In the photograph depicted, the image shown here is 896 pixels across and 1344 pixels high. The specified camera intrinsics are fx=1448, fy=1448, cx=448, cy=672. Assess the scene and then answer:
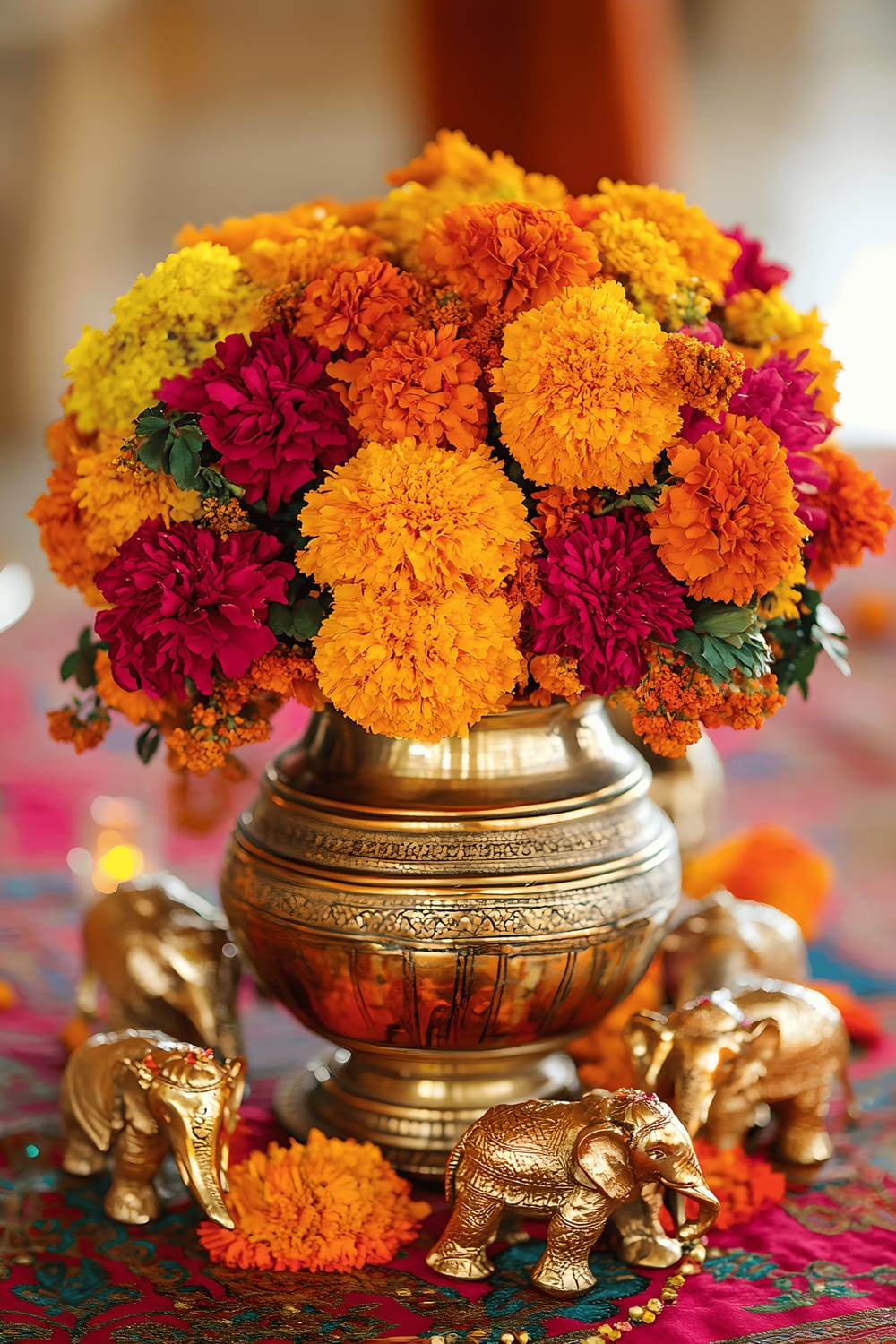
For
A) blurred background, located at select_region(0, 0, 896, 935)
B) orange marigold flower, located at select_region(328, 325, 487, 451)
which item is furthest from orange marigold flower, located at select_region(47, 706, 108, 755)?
blurred background, located at select_region(0, 0, 896, 935)

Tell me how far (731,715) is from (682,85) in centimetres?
642

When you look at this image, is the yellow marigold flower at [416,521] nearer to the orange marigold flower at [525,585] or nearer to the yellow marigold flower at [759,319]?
the orange marigold flower at [525,585]

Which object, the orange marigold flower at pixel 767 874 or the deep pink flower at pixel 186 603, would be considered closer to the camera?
the deep pink flower at pixel 186 603

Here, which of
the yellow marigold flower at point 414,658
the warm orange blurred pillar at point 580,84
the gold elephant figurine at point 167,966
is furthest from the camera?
the warm orange blurred pillar at point 580,84

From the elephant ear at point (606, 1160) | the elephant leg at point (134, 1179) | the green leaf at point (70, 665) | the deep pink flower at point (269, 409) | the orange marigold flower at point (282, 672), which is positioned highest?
the deep pink flower at point (269, 409)

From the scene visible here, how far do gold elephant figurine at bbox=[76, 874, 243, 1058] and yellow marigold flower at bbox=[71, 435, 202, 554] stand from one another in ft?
1.40

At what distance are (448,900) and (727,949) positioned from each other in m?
0.40

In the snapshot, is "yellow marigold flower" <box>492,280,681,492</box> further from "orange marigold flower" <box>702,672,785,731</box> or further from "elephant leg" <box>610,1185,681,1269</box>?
"elephant leg" <box>610,1185,681,1269</box>

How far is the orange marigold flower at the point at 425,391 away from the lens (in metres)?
1.07

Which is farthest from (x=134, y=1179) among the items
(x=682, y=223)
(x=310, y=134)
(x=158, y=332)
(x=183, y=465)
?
(x=310, y=134)

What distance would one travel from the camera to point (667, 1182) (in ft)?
3.53

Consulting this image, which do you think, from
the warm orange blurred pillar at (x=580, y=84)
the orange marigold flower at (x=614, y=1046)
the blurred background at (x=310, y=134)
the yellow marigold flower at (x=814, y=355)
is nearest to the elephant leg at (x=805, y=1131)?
the orange marigold flower at (x=614, y=1046)

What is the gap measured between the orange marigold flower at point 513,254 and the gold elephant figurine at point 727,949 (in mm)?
673

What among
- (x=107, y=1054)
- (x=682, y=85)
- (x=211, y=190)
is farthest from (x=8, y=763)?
(x=682, y=85)
